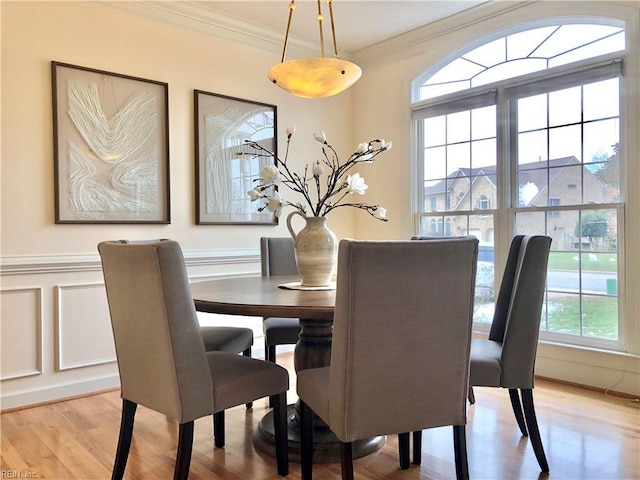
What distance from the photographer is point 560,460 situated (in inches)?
85.2

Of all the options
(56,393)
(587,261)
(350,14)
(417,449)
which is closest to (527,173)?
(587,261)

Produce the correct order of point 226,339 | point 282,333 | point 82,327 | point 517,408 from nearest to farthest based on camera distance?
point 517,408 → point 226,339 → point 282,333 → point 82,327

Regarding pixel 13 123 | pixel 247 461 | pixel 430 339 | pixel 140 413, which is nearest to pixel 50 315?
pixel 140 413

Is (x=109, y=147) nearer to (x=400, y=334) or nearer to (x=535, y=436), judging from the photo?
(x=400, y=334)

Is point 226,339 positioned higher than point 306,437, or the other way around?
point 226,339

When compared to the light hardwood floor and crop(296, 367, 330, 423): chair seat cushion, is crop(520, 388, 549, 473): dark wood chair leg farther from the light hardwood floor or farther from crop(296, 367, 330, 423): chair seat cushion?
crop(296, 367, 330, 423): chair seat cushion

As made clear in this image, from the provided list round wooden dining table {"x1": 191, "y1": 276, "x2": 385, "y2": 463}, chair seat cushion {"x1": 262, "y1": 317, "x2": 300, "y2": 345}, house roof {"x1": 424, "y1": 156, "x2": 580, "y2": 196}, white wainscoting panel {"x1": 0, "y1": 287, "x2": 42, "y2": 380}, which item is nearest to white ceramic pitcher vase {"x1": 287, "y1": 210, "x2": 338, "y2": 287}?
round wooden dining table {"x1": 191, "y1": 276, "x2": 385, "y2": 463}

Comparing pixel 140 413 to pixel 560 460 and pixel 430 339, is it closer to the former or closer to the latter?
pixel 430 339

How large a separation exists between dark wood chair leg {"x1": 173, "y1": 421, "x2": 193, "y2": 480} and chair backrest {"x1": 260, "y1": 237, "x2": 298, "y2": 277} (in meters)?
1.53

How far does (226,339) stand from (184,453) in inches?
35.2

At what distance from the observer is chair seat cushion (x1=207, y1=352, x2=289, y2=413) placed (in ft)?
5.96

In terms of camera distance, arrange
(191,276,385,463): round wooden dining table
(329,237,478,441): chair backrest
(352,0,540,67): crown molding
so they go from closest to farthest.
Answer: (329,237,478,441): chair backrest → (191,276,385,463): round wooden dining table → (352,0,540,67): crown molding

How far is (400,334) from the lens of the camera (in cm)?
153

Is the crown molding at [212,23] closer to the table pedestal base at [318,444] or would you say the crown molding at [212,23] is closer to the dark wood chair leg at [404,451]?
the table pedestal base at [318,444]
